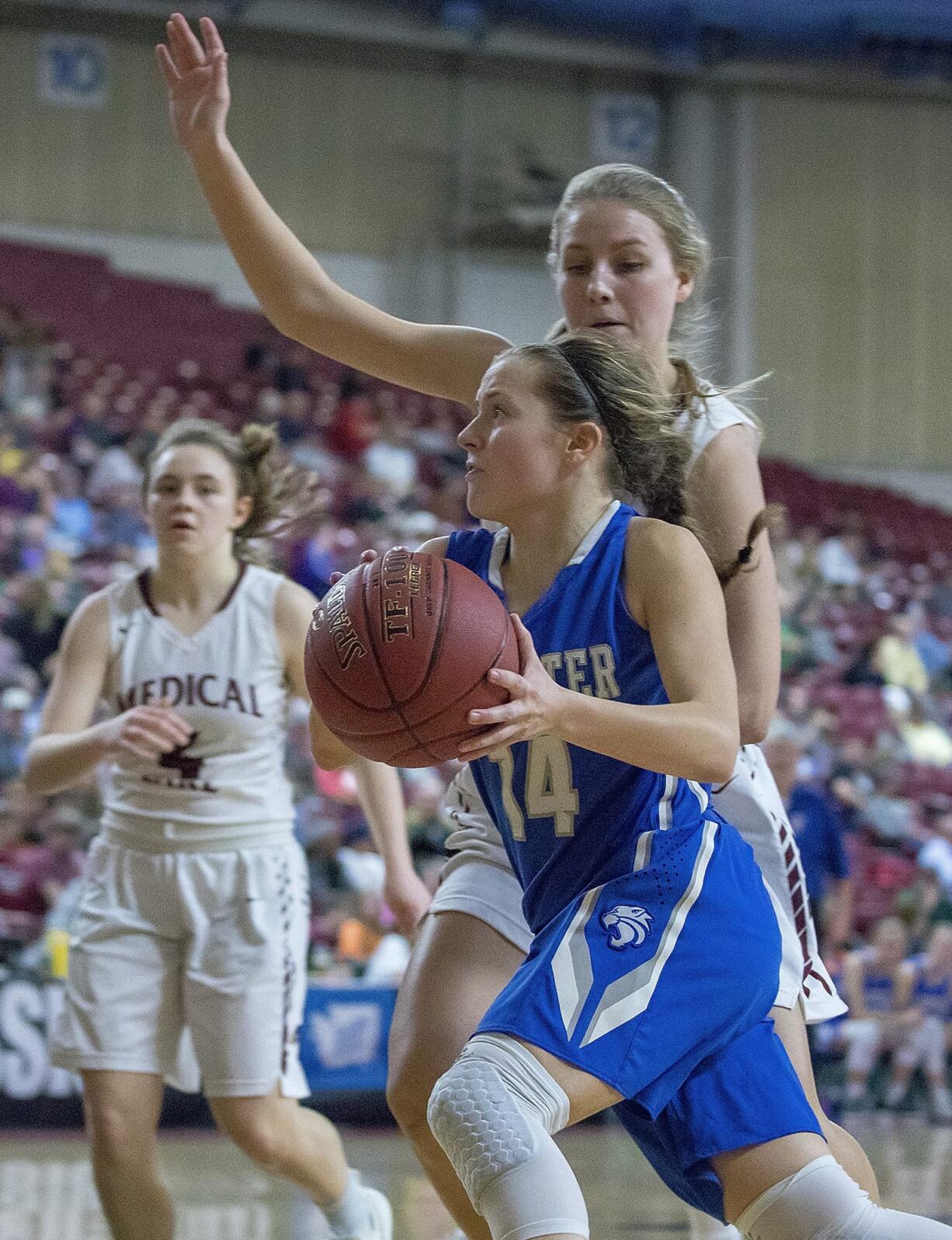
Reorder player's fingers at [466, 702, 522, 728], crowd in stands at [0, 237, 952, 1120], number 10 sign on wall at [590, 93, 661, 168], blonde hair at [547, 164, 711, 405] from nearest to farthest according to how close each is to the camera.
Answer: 1. player's fingers at [466, 702, 522, 728]
2. blonde hair at [547, 164, 711, 405]
3. crowd in stands at [0, 237, 952, 1120]
4. number 10 sign on wall at [590, 93, 661, 168]

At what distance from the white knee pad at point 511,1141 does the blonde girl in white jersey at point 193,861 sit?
1521 millimetres

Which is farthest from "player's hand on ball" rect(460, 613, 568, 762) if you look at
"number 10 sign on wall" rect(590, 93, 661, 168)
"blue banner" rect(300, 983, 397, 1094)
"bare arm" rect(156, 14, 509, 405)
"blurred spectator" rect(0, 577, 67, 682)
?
"number 10 sign on wall" rect(590, 93, 661, 168)

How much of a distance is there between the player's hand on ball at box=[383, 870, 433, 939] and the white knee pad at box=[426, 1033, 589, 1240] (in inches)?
53.1

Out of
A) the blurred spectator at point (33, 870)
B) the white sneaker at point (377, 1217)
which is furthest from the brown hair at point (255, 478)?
the blurred spectator at point (33, 870)

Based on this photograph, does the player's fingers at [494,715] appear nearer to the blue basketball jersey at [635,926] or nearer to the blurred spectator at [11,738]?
the blue basketball jersey at [635,926]

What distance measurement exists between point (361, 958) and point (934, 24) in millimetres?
14016

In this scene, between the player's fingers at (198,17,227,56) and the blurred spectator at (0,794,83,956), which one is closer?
the player's fingers at (198,17,227,56)

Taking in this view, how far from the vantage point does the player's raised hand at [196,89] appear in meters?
2.96

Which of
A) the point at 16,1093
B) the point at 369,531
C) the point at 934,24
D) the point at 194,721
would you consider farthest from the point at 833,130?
the point at 194,721

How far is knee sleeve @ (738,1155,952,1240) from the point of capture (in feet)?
7.31

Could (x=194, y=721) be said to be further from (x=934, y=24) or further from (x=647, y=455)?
(x=934, y=24)

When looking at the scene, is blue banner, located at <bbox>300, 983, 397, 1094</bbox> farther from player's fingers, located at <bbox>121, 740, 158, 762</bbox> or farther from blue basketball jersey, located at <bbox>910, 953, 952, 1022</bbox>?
player's fingers, located at <bbox>121, 740, 158, 762</bbox>

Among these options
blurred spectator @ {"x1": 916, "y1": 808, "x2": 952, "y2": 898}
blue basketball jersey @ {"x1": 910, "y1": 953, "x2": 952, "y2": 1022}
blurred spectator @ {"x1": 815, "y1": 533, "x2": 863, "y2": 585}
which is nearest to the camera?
blue basketball jersey @ {"x1": 910, "y1": 953, "x2": 952, "y2": 1022}

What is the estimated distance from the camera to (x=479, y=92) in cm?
1911
